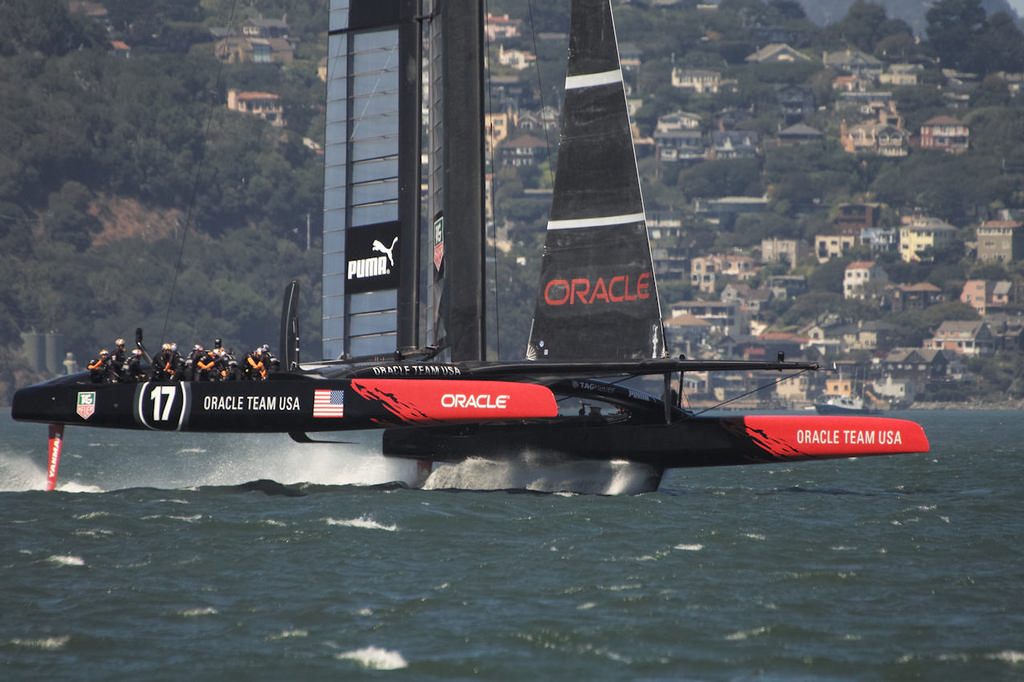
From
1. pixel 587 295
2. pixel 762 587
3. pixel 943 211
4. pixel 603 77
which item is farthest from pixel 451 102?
pixel 943 211

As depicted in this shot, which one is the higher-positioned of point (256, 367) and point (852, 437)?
point (256, 367)

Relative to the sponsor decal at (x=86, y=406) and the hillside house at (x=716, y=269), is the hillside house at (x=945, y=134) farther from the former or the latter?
the sponsor decal at (x=86, y=406)

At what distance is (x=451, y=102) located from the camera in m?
15.3

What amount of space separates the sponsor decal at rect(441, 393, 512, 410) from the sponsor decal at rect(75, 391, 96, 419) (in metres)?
3.63

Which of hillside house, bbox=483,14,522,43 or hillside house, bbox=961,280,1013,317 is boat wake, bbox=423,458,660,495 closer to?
hillside house, bbox=961,280,1013,317

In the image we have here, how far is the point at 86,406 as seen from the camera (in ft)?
46.0

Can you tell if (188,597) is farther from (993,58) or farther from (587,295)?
(993,58)

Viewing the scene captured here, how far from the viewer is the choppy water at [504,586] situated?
24.5 feet

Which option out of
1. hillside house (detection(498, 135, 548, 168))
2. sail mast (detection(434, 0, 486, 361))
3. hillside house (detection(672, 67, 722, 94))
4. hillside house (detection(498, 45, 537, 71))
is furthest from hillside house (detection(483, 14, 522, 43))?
sail mast (detection(434, 0, 486, 361))

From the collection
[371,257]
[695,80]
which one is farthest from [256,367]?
[695,80]

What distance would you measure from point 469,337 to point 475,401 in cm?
196

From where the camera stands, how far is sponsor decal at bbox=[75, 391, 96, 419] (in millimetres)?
14008

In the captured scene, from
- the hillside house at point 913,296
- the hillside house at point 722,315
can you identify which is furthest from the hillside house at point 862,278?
the hillside house at point 722,315

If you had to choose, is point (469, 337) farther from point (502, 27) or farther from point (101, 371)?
point (502, 27)
